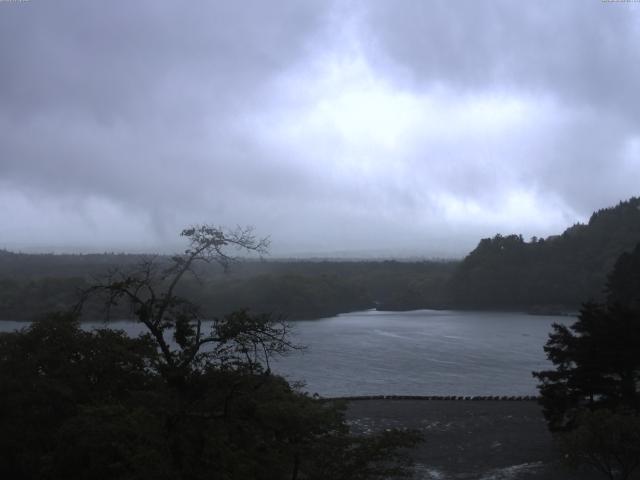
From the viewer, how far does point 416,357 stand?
2686 centimetres

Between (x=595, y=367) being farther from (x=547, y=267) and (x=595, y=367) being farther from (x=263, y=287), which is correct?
(x=547, y=267)

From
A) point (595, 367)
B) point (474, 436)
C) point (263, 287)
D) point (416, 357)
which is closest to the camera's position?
point (595, 367)

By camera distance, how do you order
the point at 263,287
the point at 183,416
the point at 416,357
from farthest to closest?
the point at 263,287 < the point at 416,357 < the point at 183,416

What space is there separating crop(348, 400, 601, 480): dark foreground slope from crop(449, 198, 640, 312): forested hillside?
120 feet

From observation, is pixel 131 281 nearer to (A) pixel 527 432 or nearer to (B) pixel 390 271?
(A) pixel 527 432

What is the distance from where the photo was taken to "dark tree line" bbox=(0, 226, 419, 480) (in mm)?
5199

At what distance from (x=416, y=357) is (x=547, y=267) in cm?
3093

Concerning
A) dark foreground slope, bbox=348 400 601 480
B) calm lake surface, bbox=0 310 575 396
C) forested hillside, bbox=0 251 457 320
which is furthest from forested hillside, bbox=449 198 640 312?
dark foreground slope, bbox=348 400 601 480

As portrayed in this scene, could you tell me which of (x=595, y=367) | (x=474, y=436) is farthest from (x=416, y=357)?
(x=595, y=367)

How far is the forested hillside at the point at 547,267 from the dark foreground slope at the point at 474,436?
36522mm

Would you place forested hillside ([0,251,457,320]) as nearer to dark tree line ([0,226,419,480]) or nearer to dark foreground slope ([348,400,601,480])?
dark foreground slope ([348,400,601,480])

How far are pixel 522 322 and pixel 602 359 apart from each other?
31.9m

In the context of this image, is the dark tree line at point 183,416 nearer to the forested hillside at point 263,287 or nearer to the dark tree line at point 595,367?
the dark tree line at point 595,367

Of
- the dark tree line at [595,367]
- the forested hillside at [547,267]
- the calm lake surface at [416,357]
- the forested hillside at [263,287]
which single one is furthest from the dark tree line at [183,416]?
the forested hillside at [547,267]
